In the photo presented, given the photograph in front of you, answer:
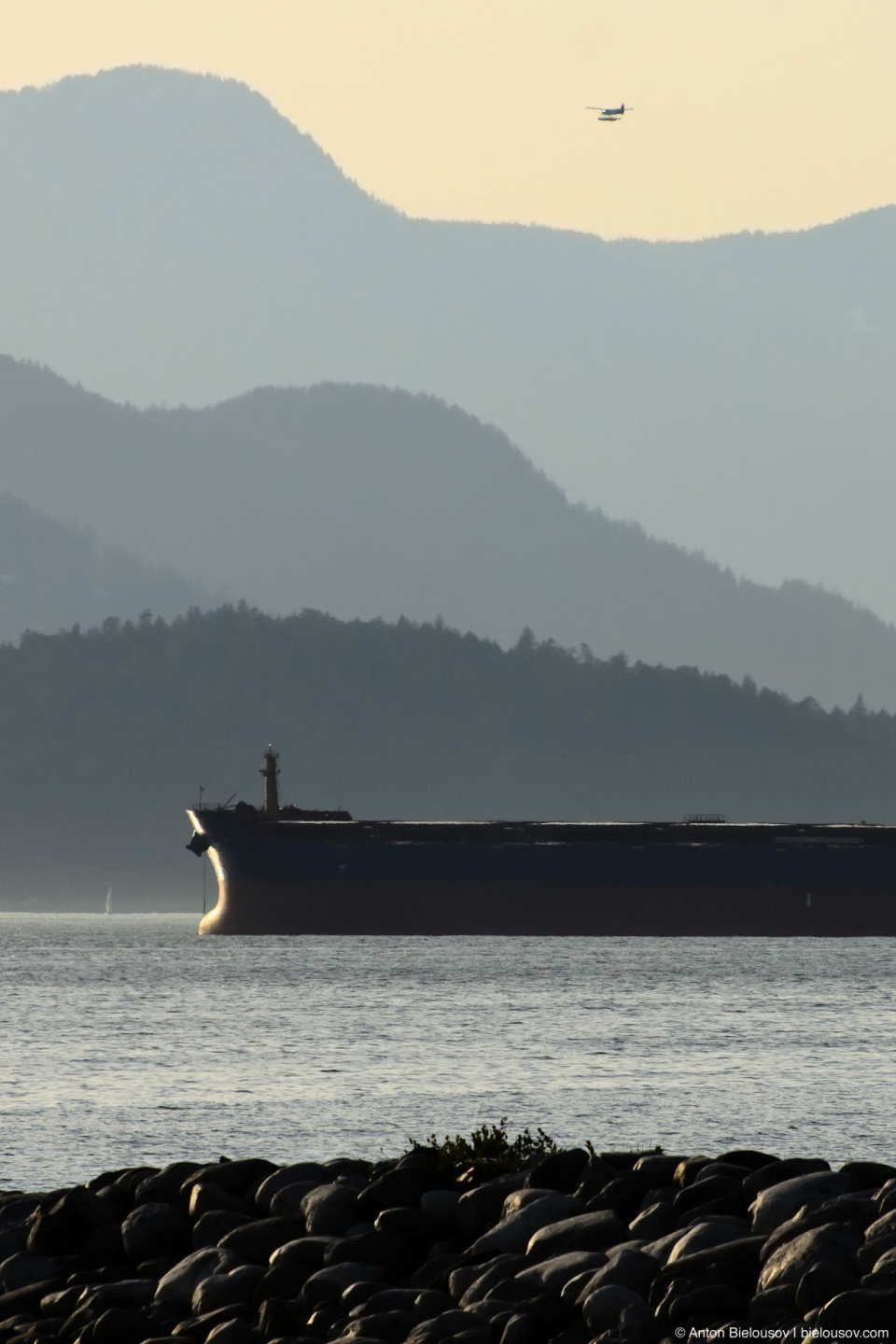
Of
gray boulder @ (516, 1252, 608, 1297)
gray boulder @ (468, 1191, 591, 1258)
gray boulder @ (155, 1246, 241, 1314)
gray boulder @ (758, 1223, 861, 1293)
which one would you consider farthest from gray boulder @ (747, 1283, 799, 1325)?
gray boulder @ (155, 1246, 241, 1314)

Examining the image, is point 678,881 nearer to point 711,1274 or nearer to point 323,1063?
point 323,1063

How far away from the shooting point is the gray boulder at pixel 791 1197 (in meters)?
9.49

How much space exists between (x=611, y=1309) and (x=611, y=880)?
69737mm

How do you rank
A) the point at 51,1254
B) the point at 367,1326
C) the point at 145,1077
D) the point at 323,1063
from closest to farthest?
the point at 367,1326 → the point at 51,1254 → the point at 145,1077 → the point at 323,1063

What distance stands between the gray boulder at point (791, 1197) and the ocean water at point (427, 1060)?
300 inches

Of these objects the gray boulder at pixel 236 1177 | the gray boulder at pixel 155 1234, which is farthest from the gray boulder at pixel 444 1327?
the gray boulder at pixel 236 1177

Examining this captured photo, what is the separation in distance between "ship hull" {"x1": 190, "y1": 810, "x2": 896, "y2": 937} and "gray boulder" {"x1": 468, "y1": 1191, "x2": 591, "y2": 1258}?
66.6 m

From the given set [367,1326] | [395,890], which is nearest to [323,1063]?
[367,1326]

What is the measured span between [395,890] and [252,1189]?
66689mm

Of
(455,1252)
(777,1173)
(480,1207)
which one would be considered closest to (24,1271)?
(455,1252)

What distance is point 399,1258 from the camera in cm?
994

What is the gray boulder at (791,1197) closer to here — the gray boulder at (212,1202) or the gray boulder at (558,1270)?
the gray boulder at (558,1270)

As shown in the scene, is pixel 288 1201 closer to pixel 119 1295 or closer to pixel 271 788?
pixel 119 1295

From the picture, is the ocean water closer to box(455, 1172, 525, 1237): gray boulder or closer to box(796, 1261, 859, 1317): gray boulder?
box(455, 1172, 525, 1237): gray boulder
